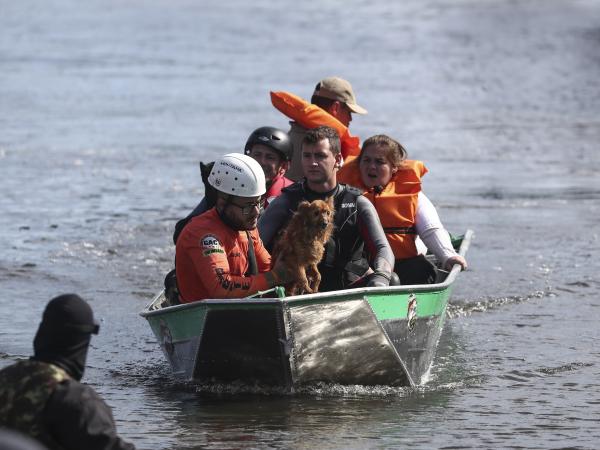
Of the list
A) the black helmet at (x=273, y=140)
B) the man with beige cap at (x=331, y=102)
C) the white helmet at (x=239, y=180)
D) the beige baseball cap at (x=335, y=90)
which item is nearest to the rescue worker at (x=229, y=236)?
the white helmet at (x=239, y=180)

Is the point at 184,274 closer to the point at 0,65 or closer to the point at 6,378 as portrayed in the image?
the point at 6,378

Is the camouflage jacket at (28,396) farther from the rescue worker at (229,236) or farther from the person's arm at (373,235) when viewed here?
the person's arm at (373,235)

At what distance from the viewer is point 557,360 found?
35.9 ft

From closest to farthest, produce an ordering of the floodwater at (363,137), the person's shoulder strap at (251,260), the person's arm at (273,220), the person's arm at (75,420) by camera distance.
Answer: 1. the person's arm at (75,420)
2. the person's shoulder strap at (251,260)
3. the floodwater at (363,137)
4. the person's arm at (273,220)

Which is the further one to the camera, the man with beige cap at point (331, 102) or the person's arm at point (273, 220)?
the man with beige cap at point (331, 102)

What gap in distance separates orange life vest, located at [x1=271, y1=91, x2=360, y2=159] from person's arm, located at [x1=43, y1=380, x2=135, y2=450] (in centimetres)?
613

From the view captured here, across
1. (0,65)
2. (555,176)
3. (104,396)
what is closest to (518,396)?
(104,396)

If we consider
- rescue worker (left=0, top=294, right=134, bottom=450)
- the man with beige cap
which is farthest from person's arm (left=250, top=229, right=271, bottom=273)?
rescue worker (left=0, top=294, right=134, bottom=450)

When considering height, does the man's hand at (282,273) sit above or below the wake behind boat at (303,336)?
above

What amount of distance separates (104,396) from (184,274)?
1.30 m

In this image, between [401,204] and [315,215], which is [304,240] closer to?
[315,215]

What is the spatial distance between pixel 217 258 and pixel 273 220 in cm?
97

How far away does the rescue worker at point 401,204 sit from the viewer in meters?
10.1

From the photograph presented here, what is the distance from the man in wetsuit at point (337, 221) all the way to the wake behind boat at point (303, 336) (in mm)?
338
